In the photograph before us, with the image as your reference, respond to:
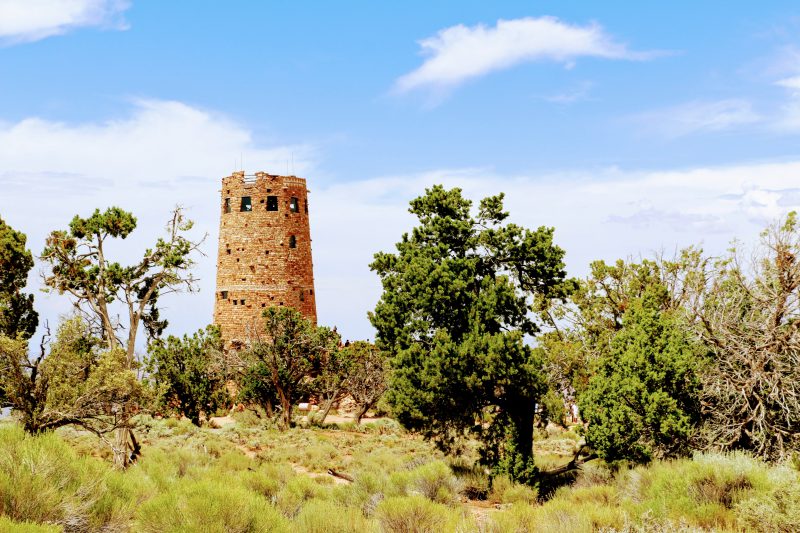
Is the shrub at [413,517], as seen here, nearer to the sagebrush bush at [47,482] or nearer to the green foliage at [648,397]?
the sagebrush bush at [47,482]

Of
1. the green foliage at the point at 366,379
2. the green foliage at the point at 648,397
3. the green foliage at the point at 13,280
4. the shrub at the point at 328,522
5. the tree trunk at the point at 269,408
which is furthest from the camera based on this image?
the green foliage at the point at 366,379

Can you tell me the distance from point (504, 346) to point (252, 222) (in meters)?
32.7

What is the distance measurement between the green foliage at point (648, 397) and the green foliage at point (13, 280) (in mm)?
24356

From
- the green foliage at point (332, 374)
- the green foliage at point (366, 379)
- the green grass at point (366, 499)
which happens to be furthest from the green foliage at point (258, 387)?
the green grass at point (366, 499)

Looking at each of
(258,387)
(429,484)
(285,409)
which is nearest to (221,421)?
(258,387)

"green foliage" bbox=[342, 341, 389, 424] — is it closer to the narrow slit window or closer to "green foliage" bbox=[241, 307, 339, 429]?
A: "green foliage" bbox=[241, 307, 339, 429]

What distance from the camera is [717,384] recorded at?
1991cm

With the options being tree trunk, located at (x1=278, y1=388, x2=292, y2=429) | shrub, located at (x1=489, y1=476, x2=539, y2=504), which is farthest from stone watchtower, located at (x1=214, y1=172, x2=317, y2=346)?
shrub, located at (x1=489, y1=476, x2=539, y2=504)

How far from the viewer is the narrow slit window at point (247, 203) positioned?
50594 mm

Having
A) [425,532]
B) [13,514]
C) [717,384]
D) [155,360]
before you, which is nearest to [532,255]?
[717,384]

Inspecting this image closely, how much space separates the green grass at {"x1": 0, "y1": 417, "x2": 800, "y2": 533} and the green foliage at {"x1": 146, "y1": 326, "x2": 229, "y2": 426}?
17264mm

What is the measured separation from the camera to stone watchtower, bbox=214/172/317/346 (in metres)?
49.5

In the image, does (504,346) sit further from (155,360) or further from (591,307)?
(155,360)

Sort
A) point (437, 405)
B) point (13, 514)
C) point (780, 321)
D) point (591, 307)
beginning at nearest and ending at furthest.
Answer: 1. point (13, 514)
2. point (780, 321)
3. point (437, 405)
4. point (591, 307)
